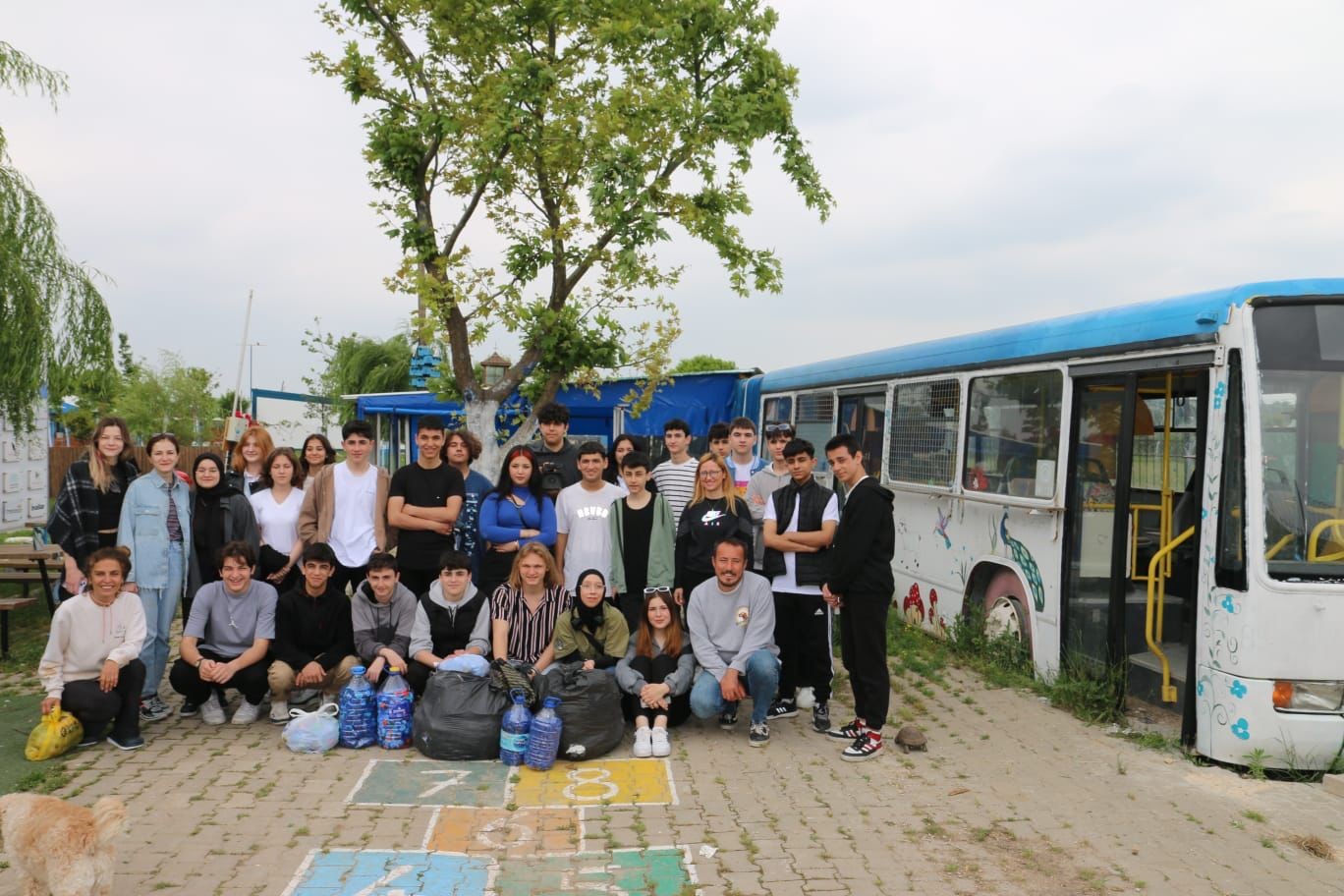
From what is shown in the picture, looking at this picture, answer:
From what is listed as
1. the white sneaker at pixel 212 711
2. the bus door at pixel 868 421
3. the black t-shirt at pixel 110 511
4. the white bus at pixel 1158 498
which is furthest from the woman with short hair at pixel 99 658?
the bus door at pixel 868 421

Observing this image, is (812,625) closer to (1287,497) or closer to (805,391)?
(1287,497)

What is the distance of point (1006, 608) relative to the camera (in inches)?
317

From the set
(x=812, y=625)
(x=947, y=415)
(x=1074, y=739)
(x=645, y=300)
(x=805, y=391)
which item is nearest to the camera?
(x=1074, y=739)

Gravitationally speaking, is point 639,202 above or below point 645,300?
above

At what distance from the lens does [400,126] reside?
12.6m

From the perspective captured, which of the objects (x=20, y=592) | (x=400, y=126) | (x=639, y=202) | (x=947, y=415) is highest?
(x=400, y=126)

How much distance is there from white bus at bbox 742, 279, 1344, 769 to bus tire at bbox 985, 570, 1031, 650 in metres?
0.02

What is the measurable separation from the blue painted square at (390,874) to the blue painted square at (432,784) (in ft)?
2.27

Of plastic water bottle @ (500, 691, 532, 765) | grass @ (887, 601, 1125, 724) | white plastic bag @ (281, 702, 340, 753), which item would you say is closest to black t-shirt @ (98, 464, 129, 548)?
white plastic bag @ (281, 702, 340, 753)

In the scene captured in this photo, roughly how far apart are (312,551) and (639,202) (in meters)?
7.00

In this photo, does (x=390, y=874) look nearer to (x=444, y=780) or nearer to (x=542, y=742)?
(x=444, y=780)

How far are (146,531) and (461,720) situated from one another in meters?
2.50

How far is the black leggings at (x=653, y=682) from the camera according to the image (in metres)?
6.59

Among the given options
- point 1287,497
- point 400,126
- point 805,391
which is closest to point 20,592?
point 400,126
